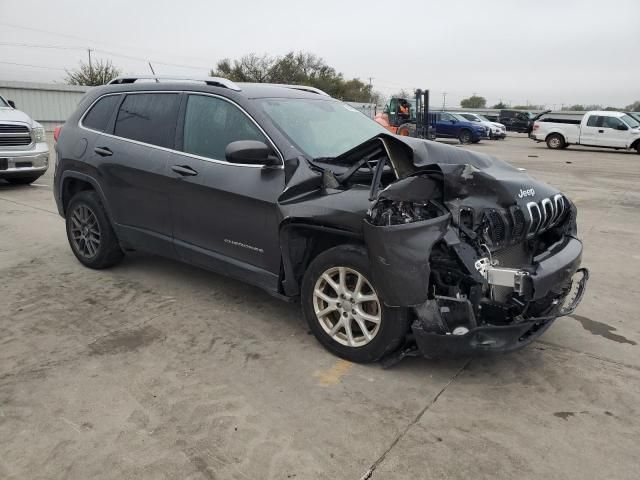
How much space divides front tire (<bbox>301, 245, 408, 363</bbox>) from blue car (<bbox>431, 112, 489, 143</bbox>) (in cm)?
2597

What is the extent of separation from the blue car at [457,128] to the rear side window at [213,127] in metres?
25.3

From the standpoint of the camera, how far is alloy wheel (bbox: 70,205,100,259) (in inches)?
202

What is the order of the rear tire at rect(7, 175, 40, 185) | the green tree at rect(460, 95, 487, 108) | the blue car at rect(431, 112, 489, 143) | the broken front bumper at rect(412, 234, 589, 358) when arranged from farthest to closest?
1. the green tree at rect(460, 95, 487, 108)
2. the blue car at rect(431, 112, 489, 143)
3. the rear tire at rect(7, 175, 40, 185)
4. the broken front bumper at rect(412, 234, 589, 358)

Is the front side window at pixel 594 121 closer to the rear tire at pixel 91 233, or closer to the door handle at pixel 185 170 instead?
the rear tire at pixel 91 233

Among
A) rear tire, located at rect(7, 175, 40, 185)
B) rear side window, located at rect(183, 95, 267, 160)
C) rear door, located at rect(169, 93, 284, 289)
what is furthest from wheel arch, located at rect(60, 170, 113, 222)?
rear tire, located at rect(7, 175, 40, 185)

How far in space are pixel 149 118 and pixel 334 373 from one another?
274 cm

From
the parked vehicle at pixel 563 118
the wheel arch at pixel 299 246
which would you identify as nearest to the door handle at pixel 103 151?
the wheel arch at pixel 299 246

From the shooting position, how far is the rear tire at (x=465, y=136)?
91.1ft

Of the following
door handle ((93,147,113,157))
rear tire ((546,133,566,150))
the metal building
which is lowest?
rear tire ((546,133,566,150))

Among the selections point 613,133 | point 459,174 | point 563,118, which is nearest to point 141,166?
point 459,174

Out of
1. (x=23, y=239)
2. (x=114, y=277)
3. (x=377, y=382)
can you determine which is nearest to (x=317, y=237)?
(x=377, y=382)

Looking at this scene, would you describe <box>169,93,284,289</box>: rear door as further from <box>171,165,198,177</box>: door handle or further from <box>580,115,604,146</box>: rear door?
<box>580,115,604,146</box>: rear door

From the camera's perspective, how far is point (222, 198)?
3926 millimetres

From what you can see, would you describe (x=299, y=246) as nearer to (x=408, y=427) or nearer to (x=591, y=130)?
(x=408, y=427)
